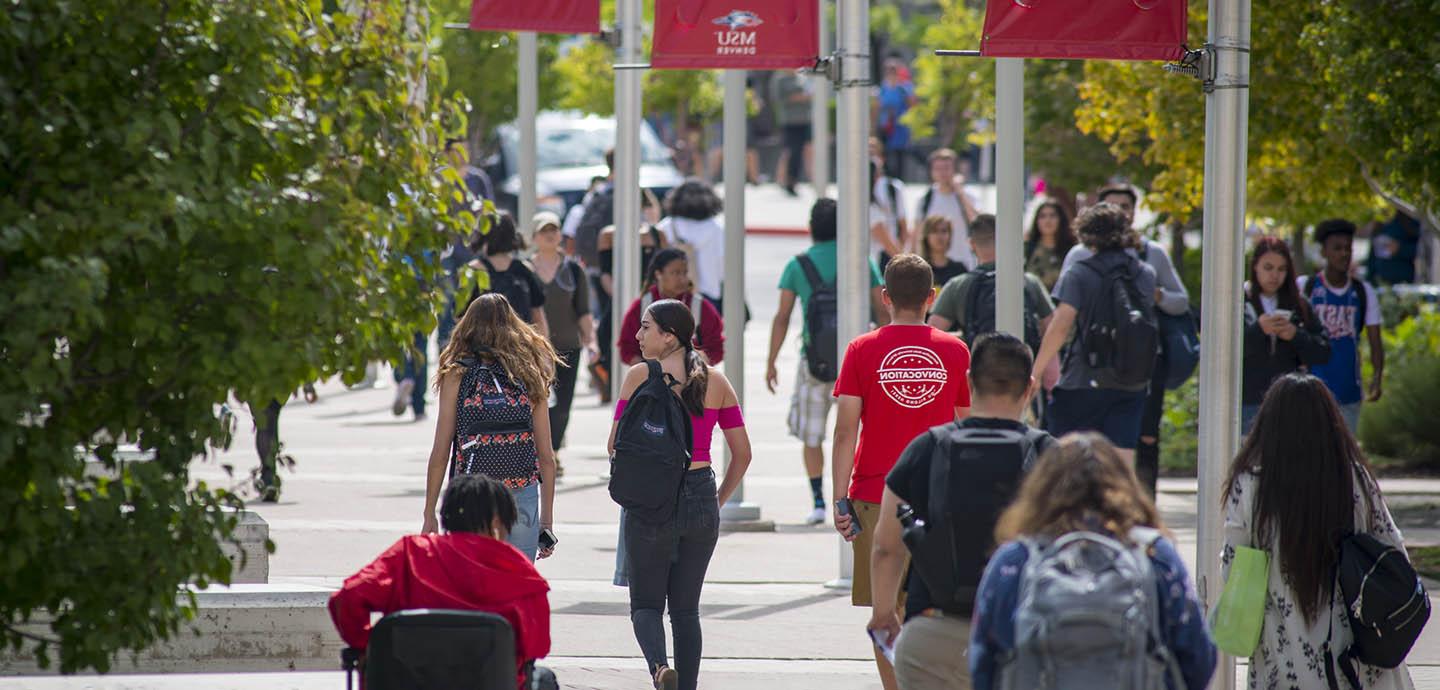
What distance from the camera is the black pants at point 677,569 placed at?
7188mm

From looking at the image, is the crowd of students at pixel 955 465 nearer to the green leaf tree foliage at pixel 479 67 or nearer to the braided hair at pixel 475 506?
the braided hair at pixel 475 506

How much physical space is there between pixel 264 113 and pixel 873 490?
10.2 feet

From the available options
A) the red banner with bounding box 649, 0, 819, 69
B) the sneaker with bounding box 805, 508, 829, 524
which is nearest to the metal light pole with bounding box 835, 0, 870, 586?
the red banner with bounding box 649, 0, 819, 69

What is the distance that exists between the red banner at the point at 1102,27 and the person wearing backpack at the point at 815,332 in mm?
3572

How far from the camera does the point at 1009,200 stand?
913cm

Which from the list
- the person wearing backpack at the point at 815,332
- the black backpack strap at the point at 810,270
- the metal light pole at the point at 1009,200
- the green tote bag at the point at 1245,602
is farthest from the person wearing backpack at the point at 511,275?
the green tote bag at the point at 1245,602

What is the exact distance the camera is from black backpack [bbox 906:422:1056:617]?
16.9 ft

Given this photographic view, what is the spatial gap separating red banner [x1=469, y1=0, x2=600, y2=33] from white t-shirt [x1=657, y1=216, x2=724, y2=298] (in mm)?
3121

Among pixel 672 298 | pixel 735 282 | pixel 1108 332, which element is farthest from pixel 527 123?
pixel 1108 332

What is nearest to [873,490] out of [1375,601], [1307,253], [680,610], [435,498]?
[680,610]

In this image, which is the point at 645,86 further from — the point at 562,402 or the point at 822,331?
the point at 822,331

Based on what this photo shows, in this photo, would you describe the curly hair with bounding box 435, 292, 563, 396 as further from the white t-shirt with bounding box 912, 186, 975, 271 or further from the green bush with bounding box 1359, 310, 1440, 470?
the white t-shirt with bounding box 912, 186, 975, 271

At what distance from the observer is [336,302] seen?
4.83 meters

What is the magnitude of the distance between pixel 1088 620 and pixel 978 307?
637 cm
